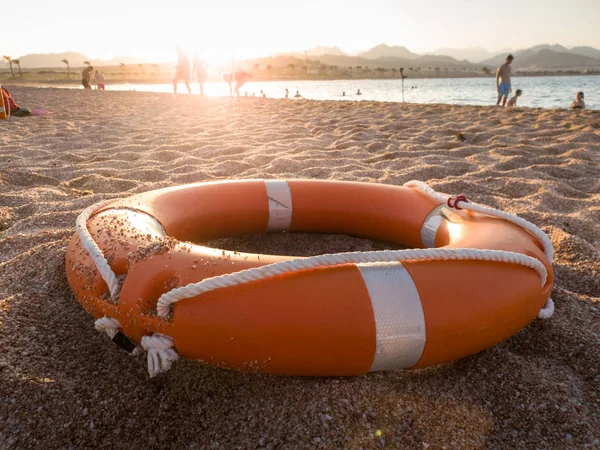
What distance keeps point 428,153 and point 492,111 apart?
9.65 feet

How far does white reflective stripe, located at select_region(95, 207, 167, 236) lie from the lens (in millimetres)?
1352

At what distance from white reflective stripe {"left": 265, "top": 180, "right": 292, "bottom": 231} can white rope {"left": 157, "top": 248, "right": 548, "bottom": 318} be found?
0.73 m

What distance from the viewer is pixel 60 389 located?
101 centimetres

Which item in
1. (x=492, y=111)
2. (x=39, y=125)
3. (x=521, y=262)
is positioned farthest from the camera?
(x=492, y=111)

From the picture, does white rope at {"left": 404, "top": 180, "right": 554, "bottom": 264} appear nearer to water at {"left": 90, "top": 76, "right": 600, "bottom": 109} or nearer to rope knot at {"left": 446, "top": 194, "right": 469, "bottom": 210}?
rope knot at {"left": 446, "top": 194, "right": 469, "bottom": 210}

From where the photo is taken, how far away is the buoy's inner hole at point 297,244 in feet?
6.04

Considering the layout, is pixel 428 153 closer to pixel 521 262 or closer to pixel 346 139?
pixel 346 139

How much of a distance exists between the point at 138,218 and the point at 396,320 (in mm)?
888

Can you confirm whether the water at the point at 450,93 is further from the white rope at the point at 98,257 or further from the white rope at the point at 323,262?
the white rope at the point at 98,257

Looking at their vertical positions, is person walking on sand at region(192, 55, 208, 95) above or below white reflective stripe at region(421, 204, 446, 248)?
above

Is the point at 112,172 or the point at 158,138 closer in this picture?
the point at 112,172

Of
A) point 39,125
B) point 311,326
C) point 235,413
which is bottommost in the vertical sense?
point 235,413

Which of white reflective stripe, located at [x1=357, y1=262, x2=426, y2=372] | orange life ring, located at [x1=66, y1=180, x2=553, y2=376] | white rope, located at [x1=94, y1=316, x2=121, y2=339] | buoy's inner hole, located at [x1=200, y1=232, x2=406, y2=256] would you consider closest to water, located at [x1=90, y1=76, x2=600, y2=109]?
buoy's inner hole, located at [x1=200, y1=232, x2=406, y2=256]

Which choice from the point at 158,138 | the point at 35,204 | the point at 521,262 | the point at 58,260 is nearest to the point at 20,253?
the point at 58,260
